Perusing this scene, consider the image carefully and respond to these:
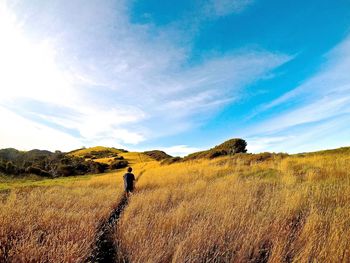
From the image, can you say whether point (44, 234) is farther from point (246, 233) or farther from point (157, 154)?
point (157, 154)

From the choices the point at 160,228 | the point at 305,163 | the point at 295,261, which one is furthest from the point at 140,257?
the point at 305,163

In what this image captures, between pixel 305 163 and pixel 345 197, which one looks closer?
pixel 345 197

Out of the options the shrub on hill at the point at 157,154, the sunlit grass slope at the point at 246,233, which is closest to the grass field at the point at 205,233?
the sunlit grass slope at the point at 246,233

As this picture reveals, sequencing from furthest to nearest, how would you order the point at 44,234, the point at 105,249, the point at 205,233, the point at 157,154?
the point at 157,154 → the point at 44,234 → the point at 105,249 → the point at 205,233

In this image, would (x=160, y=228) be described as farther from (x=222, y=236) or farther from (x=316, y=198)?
(x=316, y=198)

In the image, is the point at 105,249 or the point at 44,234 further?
the point at 44,234

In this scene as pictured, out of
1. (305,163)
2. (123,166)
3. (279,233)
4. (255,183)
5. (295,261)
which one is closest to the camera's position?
(295,261)

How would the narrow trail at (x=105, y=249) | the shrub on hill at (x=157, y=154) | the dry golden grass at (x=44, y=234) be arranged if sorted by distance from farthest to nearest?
the shrub on hill at (x=157, y=154), the narrow trail at (x=105, y=249), the dry golden grass at (x=44, y=234)

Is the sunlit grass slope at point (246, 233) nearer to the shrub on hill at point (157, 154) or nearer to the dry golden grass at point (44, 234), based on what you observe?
the dry golden grass at point (44, 234)

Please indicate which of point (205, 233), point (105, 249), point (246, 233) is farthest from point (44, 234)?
point (246, 233)

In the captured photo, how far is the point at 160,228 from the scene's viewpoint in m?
4.95

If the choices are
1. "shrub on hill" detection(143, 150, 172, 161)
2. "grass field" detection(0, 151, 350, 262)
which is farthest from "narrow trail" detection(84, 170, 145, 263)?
"shrub on hill" detection(143, 150, 172, 161)

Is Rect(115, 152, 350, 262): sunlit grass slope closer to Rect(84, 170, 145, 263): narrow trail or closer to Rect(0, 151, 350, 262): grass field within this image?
Rect(0, 151, 350, 262): grass field

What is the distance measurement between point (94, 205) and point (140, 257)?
464 centimetres
